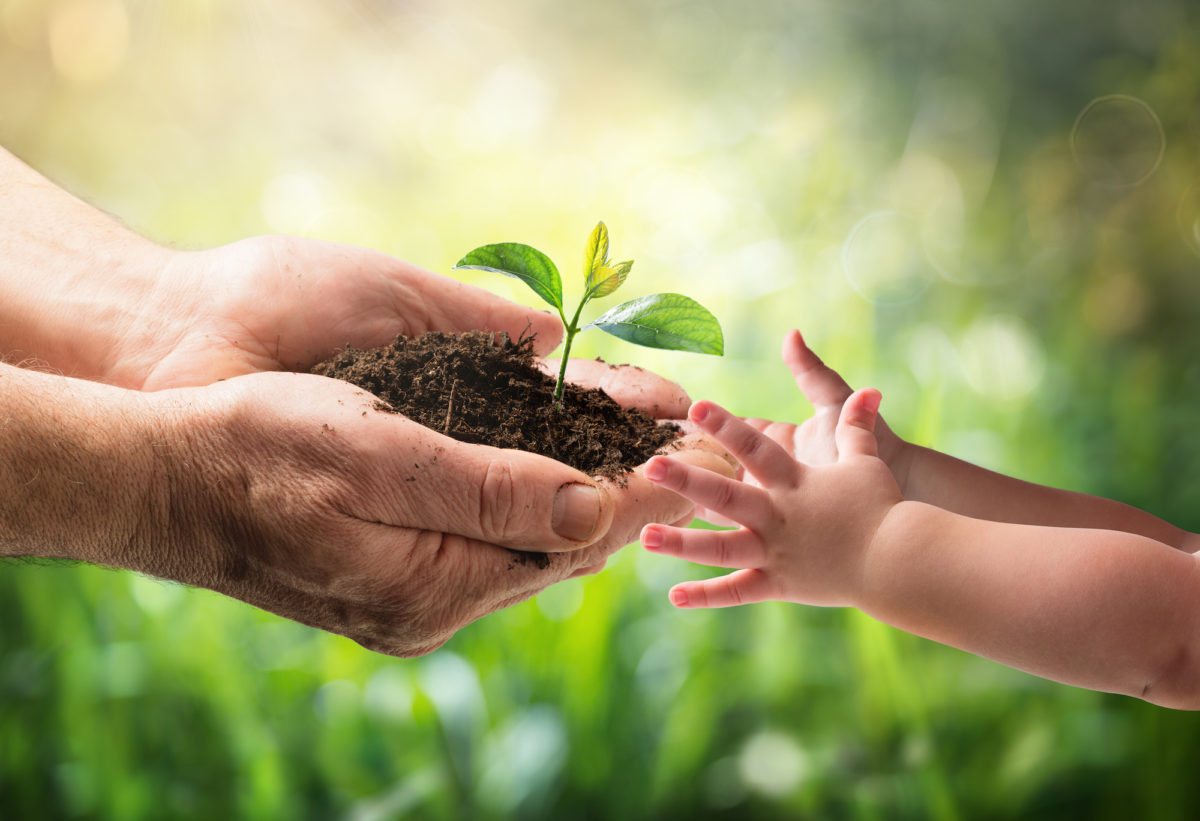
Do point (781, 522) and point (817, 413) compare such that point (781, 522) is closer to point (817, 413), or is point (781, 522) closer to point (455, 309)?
point (817, 413)

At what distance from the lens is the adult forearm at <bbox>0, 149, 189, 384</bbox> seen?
1.23 m

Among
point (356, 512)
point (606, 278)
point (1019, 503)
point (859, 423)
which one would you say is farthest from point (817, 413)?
point (356, 512)

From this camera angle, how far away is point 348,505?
87 centimetres

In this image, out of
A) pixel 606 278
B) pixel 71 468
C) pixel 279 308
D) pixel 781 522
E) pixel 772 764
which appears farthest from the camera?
pixel 772 764

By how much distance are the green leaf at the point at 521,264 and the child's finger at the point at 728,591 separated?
1.27 feet

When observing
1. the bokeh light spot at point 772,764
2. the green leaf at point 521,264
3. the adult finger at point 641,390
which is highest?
the green leaf at point 521,264

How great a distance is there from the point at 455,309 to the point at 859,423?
0.63 m

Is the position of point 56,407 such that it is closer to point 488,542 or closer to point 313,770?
point 488,542

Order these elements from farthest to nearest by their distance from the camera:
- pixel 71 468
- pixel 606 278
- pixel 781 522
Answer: pixel 606 278 < pixel 781 522 < pixel 71 468

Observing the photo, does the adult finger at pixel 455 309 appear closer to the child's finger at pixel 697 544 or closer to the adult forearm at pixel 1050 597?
the child's finger at pixel 697 544

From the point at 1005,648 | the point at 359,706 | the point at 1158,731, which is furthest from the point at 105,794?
the point at 1158,731

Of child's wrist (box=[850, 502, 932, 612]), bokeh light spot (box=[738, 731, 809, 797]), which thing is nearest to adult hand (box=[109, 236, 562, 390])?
child's wrist (box=[850, 502, 932, 612])

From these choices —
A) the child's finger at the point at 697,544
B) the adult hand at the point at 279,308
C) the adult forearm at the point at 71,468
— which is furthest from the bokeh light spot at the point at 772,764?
the adult forearm at the point at 71,468

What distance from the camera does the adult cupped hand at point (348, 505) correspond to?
2.83ft
